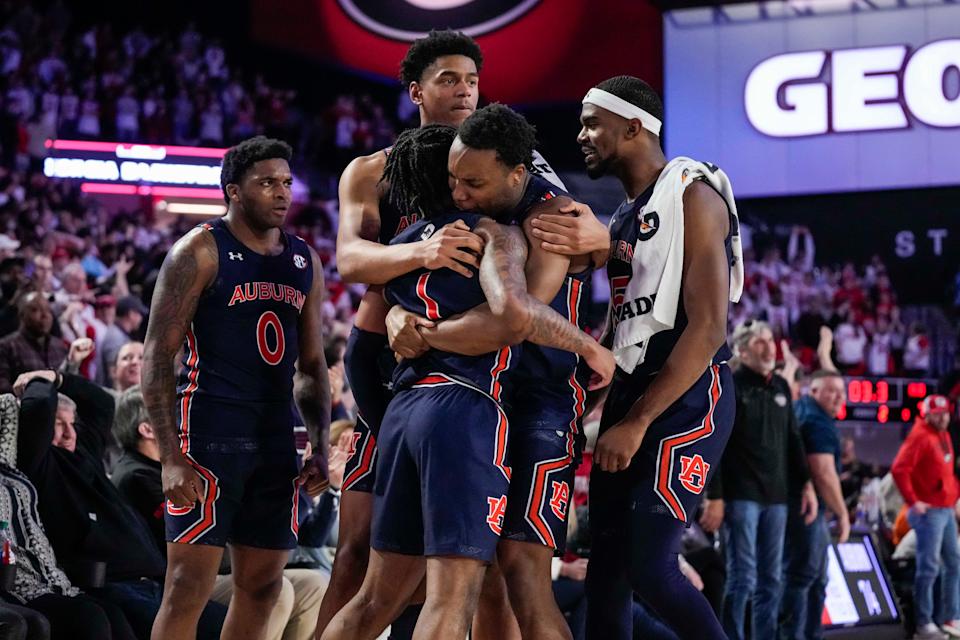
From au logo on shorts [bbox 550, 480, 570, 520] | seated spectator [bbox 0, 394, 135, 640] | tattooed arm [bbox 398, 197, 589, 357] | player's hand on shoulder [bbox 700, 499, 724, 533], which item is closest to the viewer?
tattooed arm [bbox 398, 197, 589, 357]

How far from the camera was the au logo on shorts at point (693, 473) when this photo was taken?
13.7 ft

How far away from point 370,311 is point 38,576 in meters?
2.16

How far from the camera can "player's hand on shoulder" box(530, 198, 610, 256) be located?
3.82 m

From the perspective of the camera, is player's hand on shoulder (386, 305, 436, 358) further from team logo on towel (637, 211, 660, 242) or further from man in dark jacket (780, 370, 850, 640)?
man in dark jacket (780, 370, 850, 640)

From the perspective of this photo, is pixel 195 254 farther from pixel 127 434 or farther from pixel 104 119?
pixel 104 119

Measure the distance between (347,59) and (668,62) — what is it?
566cm

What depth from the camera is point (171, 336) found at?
15.5 ft

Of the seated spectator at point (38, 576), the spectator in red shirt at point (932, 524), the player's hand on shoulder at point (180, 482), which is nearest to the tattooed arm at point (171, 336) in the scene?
the player's hand on shoulder at point (180, 482)

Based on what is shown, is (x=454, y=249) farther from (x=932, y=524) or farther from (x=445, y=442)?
(x=932, y=524)

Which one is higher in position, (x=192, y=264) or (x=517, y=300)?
(x=192, y=264)

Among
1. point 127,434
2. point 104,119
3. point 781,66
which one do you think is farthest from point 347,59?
point 127,434

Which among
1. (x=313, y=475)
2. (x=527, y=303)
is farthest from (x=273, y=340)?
(x=527, y=303)

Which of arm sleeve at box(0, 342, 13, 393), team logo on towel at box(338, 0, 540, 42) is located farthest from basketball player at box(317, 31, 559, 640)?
team logo on towel at box(338, 0, 540, 42)

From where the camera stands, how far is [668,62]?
2162cm
